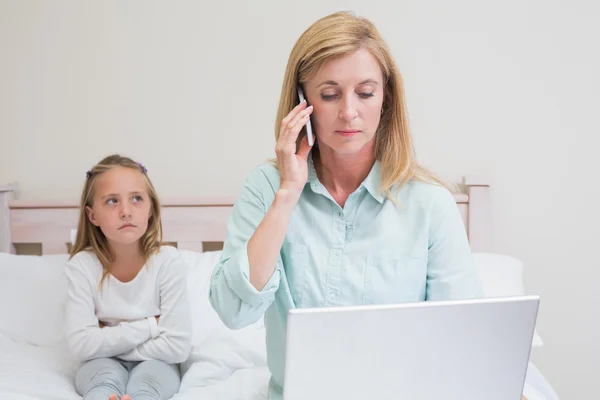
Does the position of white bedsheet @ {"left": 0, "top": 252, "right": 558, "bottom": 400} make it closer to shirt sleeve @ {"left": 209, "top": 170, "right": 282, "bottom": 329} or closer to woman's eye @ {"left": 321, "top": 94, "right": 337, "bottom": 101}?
shirt sleeve @ {"left": 209, "top": 170, "right": 282, "bottom": 329}

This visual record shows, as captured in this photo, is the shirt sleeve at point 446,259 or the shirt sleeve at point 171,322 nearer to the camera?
the shirt sleeve at point 446,259

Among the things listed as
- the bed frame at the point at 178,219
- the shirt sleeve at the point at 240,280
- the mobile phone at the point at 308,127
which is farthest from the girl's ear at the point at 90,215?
the mobile phone at the point at 308,127

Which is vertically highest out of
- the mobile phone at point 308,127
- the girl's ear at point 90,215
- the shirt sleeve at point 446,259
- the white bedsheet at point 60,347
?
the mobile phone at point 308,127

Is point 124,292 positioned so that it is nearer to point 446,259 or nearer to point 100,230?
point 100,230

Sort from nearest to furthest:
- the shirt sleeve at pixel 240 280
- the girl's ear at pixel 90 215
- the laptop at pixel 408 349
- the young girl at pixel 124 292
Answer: the laptop at pixel 408 349 < the shirt sleeve at pixel 240 280 < the young girl at pixel 124 292 < the girl's ear at pixel 90 215

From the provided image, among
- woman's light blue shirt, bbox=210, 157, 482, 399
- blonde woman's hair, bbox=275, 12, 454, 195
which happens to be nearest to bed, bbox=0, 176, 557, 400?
woman's light blue shirt, bbox=210, 157, 482, 399

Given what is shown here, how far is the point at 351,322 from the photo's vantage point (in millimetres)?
662

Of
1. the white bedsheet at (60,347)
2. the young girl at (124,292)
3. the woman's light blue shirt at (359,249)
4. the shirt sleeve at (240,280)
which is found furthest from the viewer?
the young girl at (124,292)

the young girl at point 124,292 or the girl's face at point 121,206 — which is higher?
the girl's face at point 121,206

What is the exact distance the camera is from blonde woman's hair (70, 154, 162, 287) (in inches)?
64.7

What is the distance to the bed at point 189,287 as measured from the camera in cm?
141

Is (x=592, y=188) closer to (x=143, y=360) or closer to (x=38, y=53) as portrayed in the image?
(x=143, y=360)

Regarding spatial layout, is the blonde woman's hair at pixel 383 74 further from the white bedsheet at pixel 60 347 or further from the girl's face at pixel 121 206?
the girl's face at pixel 121 206

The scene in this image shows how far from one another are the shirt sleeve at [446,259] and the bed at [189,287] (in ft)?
1.20
